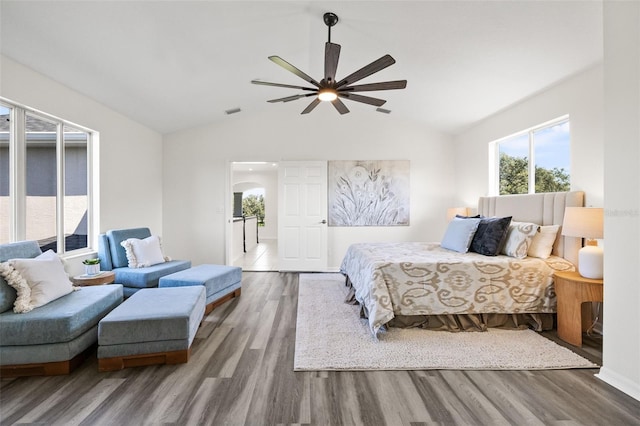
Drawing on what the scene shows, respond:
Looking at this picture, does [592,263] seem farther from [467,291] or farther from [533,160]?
[533,160]

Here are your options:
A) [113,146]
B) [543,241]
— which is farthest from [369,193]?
[113,146]

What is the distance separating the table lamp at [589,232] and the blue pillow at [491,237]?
0.65 meters

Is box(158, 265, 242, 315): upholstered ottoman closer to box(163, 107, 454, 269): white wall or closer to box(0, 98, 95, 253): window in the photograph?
box(0, 98, 95, 253): window

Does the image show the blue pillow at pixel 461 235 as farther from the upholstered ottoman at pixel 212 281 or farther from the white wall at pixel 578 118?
the upholstered ottoman at pixel 212 281

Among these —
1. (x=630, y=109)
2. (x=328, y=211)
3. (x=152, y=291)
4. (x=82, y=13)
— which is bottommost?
(x=152, y=291)

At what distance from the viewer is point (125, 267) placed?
3.76m

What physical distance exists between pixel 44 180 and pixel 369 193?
4.66 meters

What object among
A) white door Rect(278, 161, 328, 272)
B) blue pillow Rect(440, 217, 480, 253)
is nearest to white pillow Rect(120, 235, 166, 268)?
white door Rect(278, 161, 328, 272)

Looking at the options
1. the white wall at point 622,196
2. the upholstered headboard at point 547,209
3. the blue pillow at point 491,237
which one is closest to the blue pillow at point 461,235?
the blue pillow at point 491,237

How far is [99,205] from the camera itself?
3918 millimetres

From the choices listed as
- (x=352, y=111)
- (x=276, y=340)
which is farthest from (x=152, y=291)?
(x=352, y=111)

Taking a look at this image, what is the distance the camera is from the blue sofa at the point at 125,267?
347 centimetres

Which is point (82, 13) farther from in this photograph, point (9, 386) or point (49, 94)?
point (9, 386)

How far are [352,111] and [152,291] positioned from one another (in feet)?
14.6
